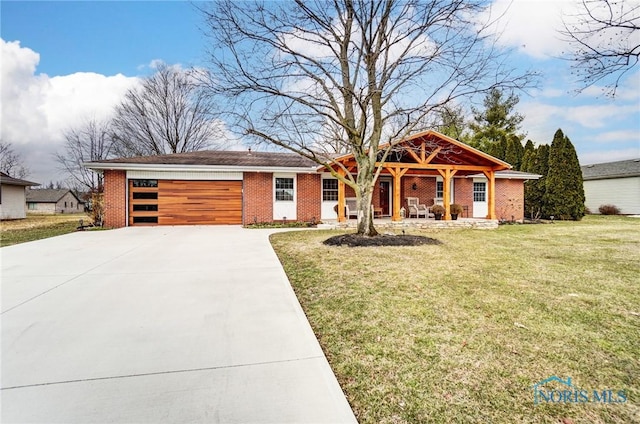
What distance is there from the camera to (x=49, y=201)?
47938mm

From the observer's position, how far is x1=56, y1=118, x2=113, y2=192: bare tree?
2647 centimetres

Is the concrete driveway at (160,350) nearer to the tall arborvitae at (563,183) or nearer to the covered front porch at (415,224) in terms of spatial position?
the covered front porch at (415,224)

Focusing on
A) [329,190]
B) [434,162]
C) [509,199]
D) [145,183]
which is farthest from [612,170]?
[145,183]

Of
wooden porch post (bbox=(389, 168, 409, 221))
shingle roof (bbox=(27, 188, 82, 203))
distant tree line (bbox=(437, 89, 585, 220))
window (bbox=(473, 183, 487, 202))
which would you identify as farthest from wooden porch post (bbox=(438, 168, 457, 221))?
shingle roof (bbox=(27, 188, 82, 203))

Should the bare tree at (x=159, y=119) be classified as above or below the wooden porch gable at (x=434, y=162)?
above

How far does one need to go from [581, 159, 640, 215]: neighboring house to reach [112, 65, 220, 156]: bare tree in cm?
3065

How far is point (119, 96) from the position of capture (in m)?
23.8

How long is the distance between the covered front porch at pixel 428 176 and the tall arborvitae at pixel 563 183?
502 centimetres

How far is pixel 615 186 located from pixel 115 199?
32126 millimetres

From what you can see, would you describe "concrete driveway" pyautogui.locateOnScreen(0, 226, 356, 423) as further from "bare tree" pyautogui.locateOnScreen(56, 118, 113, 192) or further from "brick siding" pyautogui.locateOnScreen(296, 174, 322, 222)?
"bare tree" pyautogui.locateOnScreen(56, 118, 113, 192)

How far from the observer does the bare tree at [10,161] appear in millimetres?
33594

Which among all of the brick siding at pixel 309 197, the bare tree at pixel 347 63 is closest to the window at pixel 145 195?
the brick siding at pixel 309 197

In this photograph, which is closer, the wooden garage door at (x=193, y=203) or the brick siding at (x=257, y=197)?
the wooden garage door at (x=193, y=203)

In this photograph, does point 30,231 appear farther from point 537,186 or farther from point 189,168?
point 537,186
